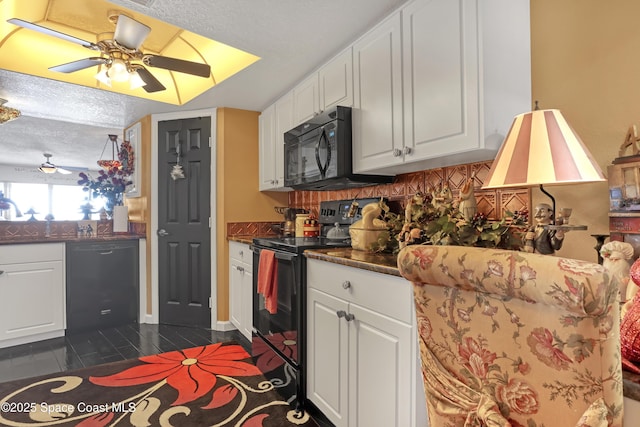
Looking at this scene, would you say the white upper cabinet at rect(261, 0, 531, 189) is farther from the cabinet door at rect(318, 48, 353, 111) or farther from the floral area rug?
the floral area rug

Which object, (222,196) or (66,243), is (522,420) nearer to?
(222,196)

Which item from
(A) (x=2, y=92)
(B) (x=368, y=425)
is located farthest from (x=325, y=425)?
(A) (x=2, y=92)

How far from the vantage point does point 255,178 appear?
356 cm

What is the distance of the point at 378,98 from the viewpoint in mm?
1901

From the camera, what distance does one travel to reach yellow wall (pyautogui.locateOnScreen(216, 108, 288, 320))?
11.1ft

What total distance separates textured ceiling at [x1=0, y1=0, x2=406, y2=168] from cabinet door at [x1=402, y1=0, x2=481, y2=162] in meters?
0.26

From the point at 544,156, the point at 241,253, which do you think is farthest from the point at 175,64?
the point at 544,156

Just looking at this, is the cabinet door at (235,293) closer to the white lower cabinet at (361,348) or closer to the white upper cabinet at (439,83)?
the white lower cabinet at (361,348)

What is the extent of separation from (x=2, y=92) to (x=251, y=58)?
2.34 meters

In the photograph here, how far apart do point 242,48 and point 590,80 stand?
6.14ft

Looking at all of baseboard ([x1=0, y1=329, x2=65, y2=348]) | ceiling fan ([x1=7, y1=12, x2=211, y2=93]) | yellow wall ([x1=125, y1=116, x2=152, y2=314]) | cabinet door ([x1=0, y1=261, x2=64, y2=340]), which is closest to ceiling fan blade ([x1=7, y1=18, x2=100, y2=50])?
ceiling fan ([x1=7, y1=12, x2=211, y2=93])

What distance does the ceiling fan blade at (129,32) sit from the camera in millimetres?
2014

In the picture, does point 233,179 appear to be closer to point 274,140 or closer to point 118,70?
point 274,140

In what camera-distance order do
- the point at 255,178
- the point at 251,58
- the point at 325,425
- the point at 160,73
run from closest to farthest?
1. the point at 325,425
2. the point at 251,58
3. the point at 160,73
4. the point at 255,178
